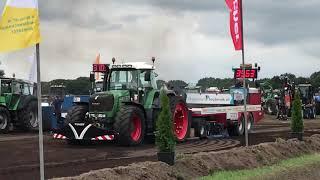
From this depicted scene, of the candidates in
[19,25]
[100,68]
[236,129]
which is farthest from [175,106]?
[19,25]

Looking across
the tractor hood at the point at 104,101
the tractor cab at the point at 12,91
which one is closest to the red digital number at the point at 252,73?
the tractor hood at the point at 104,101

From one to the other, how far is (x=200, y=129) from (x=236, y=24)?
7.33 m

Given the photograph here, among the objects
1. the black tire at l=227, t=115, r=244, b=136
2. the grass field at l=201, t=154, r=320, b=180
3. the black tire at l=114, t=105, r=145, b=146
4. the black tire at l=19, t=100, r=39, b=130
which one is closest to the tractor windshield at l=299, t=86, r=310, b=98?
the black tire at l=227, t=115, r=244, b=136

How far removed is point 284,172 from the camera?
43.1ft

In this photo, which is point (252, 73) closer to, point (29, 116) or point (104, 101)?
point (104, 101)

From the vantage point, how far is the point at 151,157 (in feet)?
47.8

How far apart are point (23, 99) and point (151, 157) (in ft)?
43.4

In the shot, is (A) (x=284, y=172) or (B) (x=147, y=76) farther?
(B) (x=147, y=76)

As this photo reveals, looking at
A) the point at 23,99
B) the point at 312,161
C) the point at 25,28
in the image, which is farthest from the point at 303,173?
the point at 23,99

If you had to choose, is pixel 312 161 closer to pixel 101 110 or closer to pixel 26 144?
pixel 101 110

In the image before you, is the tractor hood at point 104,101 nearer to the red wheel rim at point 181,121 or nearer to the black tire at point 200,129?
→ the red wheel rim at point 181,121

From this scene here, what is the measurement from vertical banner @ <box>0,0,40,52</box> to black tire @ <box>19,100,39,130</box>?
18974 millimetres

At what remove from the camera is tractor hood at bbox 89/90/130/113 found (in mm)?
17953

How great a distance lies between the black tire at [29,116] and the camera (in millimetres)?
26188
